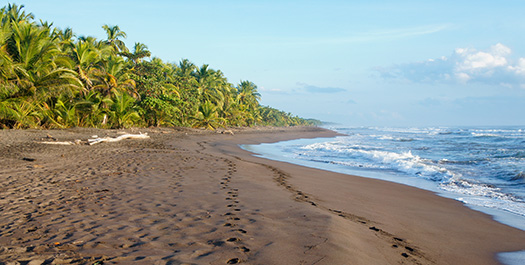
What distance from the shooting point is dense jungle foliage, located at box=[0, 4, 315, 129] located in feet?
54.2

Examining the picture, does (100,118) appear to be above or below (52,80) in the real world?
below

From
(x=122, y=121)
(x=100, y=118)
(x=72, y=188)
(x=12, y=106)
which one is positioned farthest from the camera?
(x=122, y=121)

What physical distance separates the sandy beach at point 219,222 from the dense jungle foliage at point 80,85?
973 cm

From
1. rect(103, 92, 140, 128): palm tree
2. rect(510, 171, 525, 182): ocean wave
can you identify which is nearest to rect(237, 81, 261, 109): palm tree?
rect(103, 92, 140, 128): palm tree

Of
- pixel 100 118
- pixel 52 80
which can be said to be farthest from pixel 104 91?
pixel 52 80

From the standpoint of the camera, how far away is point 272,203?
18.4ft

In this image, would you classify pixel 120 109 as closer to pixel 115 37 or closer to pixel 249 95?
pixel 115 37

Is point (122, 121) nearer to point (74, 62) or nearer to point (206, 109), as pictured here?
point (74, 62)

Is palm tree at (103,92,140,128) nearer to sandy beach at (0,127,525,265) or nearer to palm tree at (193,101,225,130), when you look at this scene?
palm tree at (193,101,225,130)

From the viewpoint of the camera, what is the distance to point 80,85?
1797 cm

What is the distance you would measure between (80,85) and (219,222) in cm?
1731

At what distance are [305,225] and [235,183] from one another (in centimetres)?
343

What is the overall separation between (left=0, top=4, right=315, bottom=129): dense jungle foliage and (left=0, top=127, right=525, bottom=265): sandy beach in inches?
383

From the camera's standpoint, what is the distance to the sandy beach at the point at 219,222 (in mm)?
3340
